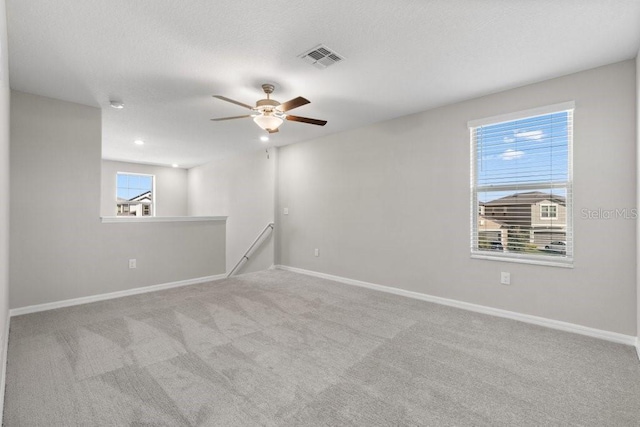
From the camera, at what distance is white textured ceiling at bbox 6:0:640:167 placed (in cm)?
201

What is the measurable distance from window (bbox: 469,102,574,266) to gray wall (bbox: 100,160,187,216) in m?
7.75

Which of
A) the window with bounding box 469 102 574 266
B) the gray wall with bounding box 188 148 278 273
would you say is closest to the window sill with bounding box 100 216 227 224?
the gray wall with bounding box 188 148 278 273

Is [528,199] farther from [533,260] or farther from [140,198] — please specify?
[140,198]

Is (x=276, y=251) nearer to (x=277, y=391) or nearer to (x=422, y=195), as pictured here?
(x=422, y=195)

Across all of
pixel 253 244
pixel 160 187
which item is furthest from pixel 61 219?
pixel 160 187

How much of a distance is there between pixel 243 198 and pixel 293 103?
4327mm

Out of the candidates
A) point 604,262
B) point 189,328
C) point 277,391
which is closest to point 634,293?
point 604,262

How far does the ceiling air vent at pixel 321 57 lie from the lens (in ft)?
8.06

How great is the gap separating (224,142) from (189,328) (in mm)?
3758

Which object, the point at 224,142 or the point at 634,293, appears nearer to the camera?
the point at 634,293

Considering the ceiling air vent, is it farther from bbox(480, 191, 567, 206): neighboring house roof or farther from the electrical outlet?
the electrical outlet

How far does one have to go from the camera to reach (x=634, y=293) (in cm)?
256

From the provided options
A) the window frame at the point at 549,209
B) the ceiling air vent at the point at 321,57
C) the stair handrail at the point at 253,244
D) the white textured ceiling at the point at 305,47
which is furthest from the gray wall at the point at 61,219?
the window frame at the point at 549,209

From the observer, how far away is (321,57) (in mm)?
2564
